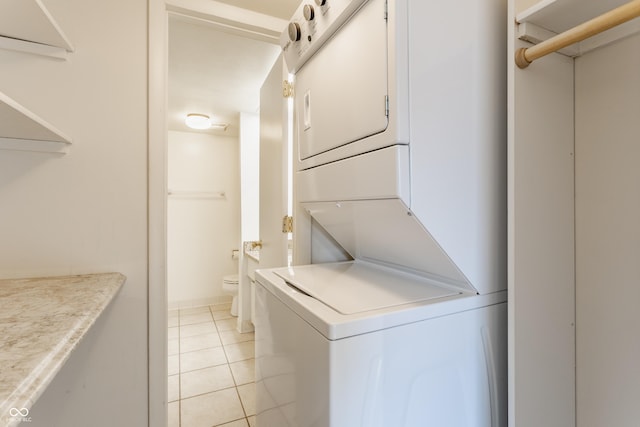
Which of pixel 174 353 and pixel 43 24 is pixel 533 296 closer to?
pixel 43 24

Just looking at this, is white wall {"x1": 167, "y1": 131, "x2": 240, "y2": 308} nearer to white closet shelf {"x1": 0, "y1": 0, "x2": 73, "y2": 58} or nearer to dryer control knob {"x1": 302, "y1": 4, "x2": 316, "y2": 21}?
white closet shelf {"x1": 0, "y1": 0, "x2": 73, "y2": 58}

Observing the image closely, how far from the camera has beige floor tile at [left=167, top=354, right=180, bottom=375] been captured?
7.73ft

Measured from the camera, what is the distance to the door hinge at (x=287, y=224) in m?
1.65

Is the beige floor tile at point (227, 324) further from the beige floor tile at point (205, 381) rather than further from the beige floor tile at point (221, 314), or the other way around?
the beige floor tile at point (205, 381)

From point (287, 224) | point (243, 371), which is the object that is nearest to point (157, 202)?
point (287, 224)

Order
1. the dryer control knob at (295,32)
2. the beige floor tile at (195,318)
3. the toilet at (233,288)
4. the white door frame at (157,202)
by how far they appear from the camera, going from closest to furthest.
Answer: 1. the dryer control knob at (295,32)
2. the white door frame at (157,202)
3. the beige floor tile at (195,318)
4. the toilet at (233,288)

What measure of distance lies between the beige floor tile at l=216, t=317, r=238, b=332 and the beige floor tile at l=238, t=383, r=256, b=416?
114 cm

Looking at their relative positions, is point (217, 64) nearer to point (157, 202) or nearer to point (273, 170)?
point (273, 170)

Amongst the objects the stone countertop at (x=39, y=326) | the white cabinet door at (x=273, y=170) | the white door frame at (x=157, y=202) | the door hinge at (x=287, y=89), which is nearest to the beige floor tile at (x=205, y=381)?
the white door frame at (x=157, y=202)

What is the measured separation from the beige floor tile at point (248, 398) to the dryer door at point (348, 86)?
5.78 ft

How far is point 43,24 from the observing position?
1.13 metres

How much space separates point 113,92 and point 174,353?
7.59 ft

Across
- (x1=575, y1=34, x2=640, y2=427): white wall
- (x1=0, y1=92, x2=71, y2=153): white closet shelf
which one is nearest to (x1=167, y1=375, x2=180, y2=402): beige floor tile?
(x1=0, y1=92, x2=71, y2=153): white closet shelf

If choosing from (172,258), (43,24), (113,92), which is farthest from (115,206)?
(172,258)
